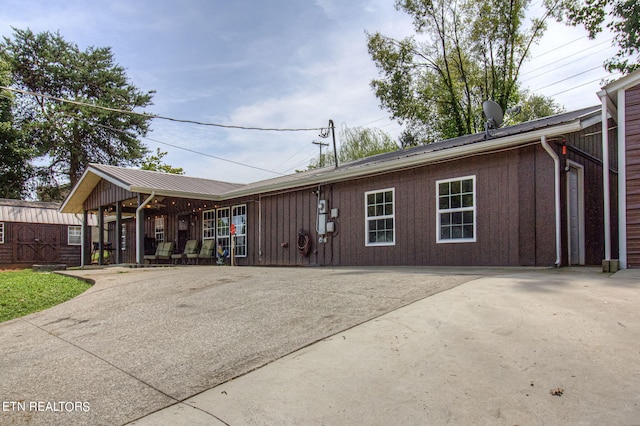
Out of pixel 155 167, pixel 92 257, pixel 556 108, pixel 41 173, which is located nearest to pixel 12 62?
pixel 41 173

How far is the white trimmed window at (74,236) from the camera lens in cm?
2234

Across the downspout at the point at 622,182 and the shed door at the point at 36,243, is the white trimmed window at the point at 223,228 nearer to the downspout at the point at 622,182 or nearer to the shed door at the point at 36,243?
the shed door at the point at 36,243

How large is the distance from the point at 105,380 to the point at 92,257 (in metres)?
22.1

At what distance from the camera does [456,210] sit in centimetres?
911

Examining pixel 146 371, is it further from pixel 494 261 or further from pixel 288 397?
pixel 494 261

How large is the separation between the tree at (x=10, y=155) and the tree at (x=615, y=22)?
29.7m

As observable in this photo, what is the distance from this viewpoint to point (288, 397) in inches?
118

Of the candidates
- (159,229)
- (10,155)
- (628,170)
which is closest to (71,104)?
(10,155)

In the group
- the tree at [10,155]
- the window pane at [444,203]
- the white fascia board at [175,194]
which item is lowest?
the window pane at [444,203]

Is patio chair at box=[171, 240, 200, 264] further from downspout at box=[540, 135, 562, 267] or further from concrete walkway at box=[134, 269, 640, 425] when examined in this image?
concrete walkway at box=[134, 269, 640, 425]

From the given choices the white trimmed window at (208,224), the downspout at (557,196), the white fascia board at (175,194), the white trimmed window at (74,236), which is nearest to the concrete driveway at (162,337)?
the downspout at (557,196)

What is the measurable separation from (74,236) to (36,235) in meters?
1.87

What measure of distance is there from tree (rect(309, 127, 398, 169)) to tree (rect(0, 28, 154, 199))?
13.5 m

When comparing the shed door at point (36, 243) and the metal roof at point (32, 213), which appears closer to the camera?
the metal roof at point (32, 213)
